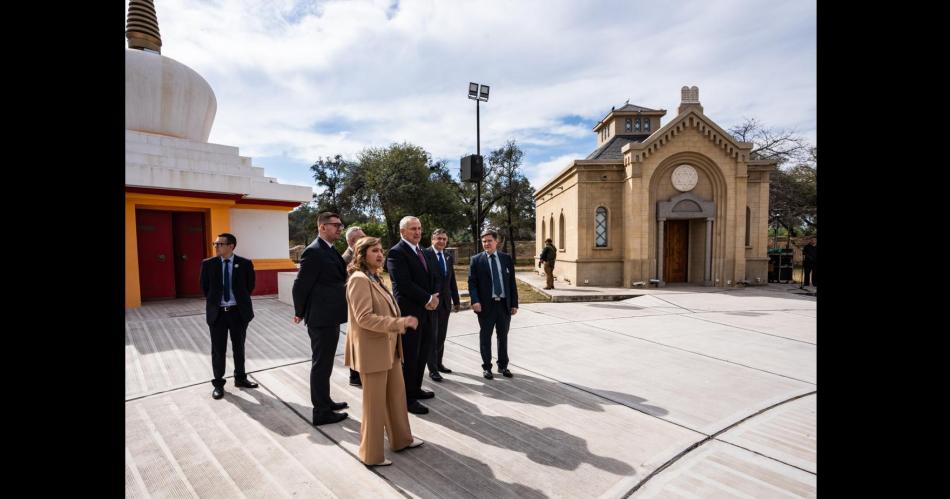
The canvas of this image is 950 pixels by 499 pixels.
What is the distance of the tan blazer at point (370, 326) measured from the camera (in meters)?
3.17

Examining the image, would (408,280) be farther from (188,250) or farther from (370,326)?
(188,250)

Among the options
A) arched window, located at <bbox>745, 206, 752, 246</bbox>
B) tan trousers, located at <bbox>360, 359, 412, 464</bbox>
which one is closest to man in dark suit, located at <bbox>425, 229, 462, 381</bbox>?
tan trousers, located at <bbox>360, 359, 412, 464</bbox>

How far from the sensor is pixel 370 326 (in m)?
3.15

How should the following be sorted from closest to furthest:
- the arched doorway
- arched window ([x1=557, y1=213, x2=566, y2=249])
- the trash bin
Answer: the arched doorway
the trash bin
arched window ([x1=557, y1=213, x2=566, y2=249])

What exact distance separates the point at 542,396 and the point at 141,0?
16426 millimetres

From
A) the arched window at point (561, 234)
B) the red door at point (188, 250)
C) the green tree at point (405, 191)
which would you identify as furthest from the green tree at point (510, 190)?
the red door at point (188, 250)

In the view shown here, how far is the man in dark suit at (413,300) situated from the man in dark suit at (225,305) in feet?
6.25

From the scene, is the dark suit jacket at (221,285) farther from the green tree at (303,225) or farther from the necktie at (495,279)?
the green tree at (303,225)

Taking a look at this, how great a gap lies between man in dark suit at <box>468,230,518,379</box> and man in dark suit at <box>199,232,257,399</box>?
2718 mm

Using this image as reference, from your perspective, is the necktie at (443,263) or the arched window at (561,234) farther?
the arched window at (561,234)

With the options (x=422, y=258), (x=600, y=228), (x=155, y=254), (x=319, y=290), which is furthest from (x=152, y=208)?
(x=600, y=228)

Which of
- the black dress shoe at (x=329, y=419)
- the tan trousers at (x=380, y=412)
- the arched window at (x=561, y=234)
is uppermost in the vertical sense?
the arched window at (x=561, y=234)

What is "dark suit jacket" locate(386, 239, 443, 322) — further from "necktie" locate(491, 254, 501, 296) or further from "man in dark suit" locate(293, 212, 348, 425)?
"necktie" locate(491, 254, 501, 296)

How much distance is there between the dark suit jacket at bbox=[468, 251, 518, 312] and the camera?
5457mm
